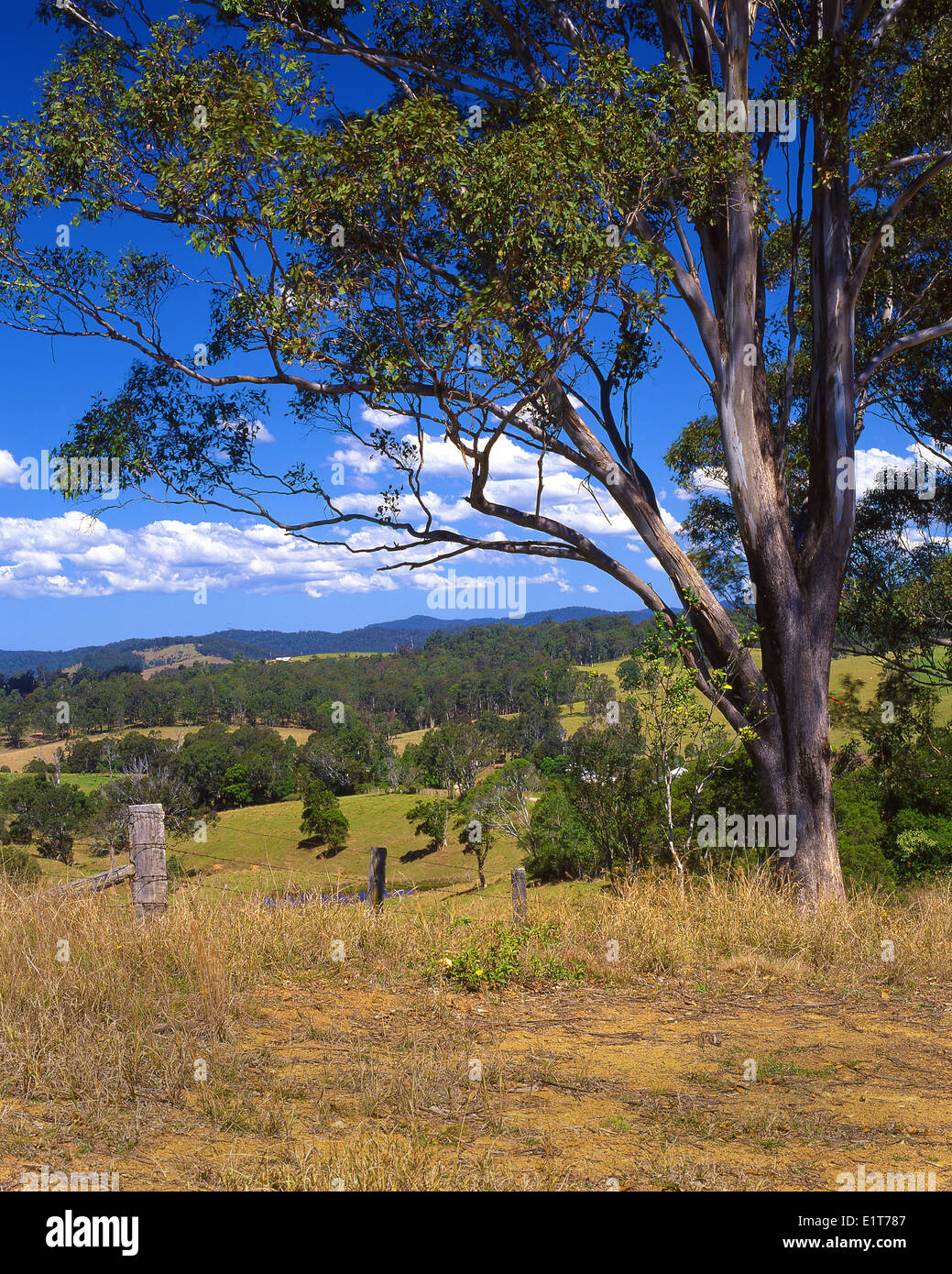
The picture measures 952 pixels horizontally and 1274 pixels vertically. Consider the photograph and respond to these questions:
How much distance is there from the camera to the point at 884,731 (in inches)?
734

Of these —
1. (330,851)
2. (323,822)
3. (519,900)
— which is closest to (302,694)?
(330,851)

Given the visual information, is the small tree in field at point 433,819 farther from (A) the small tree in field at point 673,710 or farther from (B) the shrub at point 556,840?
(A) the small tree in field at point 673,710

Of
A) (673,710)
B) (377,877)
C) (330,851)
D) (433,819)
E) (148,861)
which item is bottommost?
(330,851)

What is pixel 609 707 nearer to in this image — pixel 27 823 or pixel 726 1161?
pixel 726 1161

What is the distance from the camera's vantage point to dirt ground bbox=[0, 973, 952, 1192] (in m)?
3.45

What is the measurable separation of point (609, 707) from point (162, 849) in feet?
20.7

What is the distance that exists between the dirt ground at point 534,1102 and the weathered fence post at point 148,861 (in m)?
1.41

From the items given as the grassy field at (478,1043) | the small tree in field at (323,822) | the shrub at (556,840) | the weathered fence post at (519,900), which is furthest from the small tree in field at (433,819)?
the grassy field at (478,1043)

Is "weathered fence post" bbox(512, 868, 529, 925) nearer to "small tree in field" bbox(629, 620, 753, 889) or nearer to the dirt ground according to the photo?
the dirt ground

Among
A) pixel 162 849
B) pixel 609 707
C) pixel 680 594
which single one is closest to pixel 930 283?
pixel 680 594

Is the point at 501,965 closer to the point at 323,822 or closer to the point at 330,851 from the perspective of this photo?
the point at 323,822

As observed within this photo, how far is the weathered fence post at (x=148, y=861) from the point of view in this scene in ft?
21.9

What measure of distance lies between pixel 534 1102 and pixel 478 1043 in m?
0.88

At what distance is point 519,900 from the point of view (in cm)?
798
